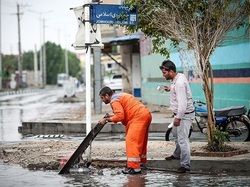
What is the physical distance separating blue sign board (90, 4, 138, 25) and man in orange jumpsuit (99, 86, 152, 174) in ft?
5.49

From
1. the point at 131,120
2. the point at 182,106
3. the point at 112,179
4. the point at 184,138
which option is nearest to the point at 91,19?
the point at 131,120

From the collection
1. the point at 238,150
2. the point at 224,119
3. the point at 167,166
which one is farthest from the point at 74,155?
the point at 224,119

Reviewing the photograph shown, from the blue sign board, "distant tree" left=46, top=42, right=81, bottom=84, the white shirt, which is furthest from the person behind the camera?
"distant tree" left=46, top=42, right=81, bottom=84

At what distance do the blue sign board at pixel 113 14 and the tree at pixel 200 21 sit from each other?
0.65ft

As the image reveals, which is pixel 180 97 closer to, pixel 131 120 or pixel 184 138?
pixel 184 138

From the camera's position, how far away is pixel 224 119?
55.2ft

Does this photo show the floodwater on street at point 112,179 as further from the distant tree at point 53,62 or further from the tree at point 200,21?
the distant tree at point 53,62

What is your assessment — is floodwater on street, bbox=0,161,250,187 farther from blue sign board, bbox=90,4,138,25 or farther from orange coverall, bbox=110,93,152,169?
blue sign board, bbox=90,4,138,25

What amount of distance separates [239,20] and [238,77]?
8.95 metres

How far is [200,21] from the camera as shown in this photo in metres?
13.7

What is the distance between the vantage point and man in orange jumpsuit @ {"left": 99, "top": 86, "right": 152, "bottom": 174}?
11.9 m

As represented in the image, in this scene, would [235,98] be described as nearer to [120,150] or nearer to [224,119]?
[224,119]

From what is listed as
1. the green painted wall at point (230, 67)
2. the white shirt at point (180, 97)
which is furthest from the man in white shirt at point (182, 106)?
the green painted wall at point (230, 67)

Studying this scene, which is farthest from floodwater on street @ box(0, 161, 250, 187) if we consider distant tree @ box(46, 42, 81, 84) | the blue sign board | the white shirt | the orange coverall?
distant tree @ box(46, 42, 81, 84)
